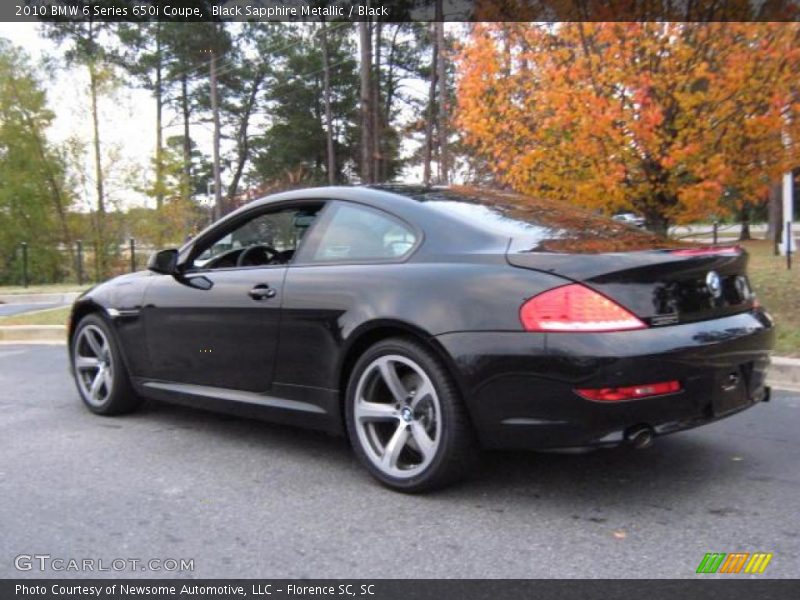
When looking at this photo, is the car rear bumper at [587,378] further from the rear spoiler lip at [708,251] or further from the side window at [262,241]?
the side window at [262,241]

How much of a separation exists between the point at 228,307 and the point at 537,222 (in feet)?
5.70

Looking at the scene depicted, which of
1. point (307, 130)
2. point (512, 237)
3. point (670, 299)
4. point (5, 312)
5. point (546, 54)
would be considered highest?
point (307, 130)

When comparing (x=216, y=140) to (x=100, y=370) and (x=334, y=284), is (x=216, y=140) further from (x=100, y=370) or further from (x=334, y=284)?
(x=334, y=284)

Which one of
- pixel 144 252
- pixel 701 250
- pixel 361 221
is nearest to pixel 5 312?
pixel 144 252

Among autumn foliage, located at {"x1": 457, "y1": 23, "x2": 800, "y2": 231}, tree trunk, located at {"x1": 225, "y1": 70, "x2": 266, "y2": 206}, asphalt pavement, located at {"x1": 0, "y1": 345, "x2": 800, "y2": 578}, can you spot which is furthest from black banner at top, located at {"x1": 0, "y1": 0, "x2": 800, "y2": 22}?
tree trunk, located at {"x1": 225, "y1": 70, "x2": 266, "y2": 206}

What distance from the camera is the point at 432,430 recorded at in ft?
11.0

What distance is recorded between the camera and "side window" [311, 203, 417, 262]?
11.9 ft

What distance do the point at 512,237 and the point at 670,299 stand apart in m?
0.73

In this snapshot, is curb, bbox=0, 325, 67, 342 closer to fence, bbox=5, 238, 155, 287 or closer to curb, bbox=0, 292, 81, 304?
curb, bbox=0, 292, 81, 304

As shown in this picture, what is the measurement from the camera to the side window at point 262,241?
4.18 meters

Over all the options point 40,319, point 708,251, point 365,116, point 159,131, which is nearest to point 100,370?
point 708,251
